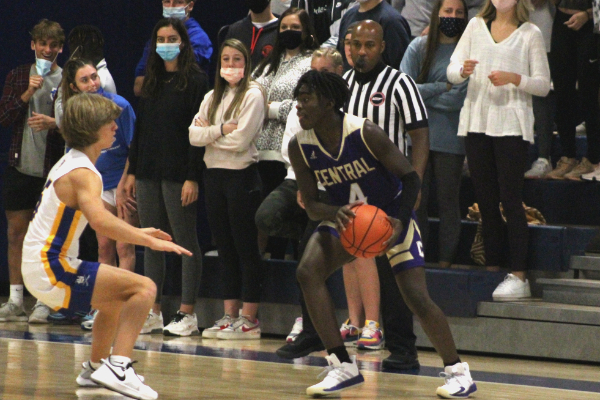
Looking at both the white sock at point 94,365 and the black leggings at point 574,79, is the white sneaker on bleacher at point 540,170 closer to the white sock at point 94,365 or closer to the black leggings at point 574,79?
the black leggings at point 574,79

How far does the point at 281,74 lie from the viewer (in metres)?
6.45

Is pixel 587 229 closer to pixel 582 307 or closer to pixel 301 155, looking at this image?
pixel 582 307

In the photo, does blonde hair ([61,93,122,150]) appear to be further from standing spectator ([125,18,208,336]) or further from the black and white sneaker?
standing spectator ([125,18,208,336])

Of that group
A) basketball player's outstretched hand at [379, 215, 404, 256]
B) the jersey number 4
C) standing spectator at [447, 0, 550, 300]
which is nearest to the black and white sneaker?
basketball player's outstretched hand at [379, 215, 404, 256]

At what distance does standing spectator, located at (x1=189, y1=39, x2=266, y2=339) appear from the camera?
621 cm

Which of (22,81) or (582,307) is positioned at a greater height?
(22,81)

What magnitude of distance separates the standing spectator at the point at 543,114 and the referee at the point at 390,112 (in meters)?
1.68

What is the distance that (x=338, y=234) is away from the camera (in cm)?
449

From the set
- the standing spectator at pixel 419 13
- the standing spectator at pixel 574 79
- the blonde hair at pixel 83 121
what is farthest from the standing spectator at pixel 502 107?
the blonde hair at pixel 83 121

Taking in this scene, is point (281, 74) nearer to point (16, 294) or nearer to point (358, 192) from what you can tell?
point (358, 192)

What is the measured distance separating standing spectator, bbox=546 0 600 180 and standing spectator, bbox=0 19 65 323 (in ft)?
11.8

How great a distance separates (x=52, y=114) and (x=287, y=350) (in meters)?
2.86


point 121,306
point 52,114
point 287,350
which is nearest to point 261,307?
point 287,350

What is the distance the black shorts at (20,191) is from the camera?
276 inches
